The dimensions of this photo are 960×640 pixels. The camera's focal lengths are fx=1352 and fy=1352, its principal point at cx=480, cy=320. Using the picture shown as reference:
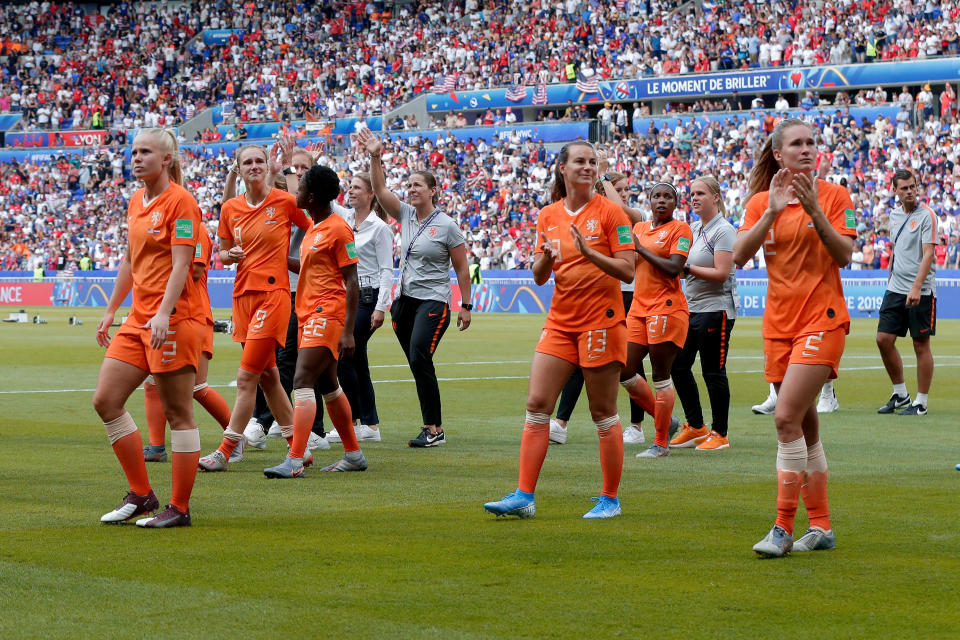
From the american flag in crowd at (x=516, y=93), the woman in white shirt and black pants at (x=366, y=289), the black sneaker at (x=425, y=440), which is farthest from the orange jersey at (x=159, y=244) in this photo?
the american flag in crowd at (x=516, y=93)

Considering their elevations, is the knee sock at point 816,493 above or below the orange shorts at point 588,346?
below

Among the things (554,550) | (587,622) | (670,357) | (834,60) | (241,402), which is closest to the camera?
(587,622)

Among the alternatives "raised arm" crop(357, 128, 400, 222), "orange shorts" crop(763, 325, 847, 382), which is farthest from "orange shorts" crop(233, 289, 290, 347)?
"orange shorts" crop(763, 325, 847, 382)

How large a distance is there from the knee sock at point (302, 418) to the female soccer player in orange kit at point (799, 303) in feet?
11.5

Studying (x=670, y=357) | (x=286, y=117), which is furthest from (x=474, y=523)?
(x=286, y=117)

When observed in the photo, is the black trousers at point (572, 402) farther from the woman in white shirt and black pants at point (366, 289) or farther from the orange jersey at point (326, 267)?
the orange jersey at point (326, 267)

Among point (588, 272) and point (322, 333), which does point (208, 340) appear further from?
point (588, 272)

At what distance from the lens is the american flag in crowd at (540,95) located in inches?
2034

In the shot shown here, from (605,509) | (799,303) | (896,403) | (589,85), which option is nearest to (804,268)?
(799,303)

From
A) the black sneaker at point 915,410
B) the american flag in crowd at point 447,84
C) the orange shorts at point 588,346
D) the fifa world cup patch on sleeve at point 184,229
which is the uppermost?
the american flag in crowd at point 447,84

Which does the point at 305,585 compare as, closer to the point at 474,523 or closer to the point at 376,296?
the point at 474,523

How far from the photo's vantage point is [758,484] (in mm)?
8797

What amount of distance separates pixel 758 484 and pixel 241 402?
3606 millimetres

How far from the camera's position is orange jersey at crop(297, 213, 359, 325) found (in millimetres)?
9156
